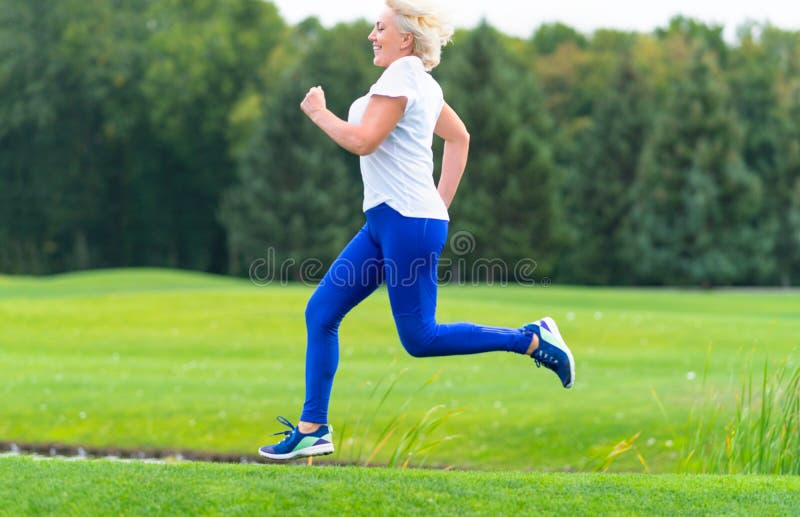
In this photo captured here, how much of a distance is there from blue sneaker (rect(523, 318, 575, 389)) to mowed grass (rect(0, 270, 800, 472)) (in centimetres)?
144

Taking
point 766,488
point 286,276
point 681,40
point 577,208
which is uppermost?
point 681,40

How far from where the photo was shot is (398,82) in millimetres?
4863

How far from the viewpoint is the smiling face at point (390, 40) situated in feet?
16.3

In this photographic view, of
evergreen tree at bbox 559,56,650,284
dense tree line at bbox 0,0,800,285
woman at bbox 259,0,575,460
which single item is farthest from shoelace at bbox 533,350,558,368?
evergreen tree at bbox 559,56,650,284

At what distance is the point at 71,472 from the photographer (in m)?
5.27

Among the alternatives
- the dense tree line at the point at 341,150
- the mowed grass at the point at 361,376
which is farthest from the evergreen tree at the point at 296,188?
the mowed grass at the point at 361,376

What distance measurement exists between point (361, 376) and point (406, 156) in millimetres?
8372

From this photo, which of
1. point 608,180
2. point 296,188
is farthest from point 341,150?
point 608,180

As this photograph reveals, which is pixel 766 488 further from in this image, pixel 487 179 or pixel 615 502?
pixel 487 179

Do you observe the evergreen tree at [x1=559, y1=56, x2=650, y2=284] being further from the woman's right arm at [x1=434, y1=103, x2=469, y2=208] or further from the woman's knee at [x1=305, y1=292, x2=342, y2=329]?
the woman's knee at [x1=305, y1=292, x2=342, y2=329]

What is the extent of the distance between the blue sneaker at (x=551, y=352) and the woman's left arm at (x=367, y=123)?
1.32 metres

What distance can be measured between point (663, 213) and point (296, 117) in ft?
51.5

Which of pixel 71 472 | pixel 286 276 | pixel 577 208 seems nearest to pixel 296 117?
pixel 286 276

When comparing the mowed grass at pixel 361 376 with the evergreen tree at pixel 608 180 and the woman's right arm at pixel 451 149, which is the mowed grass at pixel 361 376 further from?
the evergreen tree at pixel 608 180
